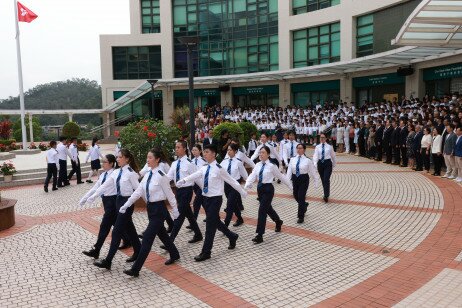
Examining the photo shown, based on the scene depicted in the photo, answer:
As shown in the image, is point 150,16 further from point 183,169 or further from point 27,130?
point 183,169

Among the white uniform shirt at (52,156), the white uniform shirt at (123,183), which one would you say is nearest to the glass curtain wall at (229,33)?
the white uniform shirt at (52,156)

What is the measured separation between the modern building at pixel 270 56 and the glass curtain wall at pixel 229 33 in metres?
0.09

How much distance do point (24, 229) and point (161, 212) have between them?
475cm

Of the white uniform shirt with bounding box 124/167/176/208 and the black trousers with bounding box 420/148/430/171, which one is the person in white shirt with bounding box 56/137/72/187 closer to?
the white uniform shirt with bounding box 124/167/176/208

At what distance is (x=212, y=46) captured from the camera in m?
38.1

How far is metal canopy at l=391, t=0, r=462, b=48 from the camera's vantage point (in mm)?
13000

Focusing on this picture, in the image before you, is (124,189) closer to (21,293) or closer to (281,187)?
(21,293)

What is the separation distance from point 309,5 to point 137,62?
17.7 meters

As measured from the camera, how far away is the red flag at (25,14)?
24797mm

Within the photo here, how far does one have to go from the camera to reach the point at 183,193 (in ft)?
26.3

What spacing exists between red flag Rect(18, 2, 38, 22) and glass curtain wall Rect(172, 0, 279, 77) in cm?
1336

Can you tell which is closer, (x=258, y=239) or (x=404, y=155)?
(x=258, y=239)

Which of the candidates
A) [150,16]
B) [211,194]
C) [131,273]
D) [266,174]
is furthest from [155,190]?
[150,16]

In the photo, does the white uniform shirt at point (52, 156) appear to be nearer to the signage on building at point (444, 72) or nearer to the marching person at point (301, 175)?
the marching person at point (301, 175)
